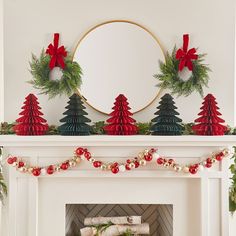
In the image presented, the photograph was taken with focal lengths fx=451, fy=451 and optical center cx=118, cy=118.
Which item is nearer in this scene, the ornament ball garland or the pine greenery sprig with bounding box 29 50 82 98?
the ornament ball garland

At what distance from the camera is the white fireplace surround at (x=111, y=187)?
2.65m

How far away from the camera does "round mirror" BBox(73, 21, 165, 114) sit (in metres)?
2.88

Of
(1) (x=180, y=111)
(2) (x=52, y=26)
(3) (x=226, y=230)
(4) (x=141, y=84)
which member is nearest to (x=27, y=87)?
(2) (x=52, y=26)

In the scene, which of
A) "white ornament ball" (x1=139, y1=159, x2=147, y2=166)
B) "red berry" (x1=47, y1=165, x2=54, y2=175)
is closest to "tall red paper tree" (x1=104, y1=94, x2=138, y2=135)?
"white ornament ball" (x1=139, y1=159, x2=147, y2=166)

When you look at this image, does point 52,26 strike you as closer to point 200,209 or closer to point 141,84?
point 141,84

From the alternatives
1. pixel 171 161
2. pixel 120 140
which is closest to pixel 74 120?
pixel 120 140

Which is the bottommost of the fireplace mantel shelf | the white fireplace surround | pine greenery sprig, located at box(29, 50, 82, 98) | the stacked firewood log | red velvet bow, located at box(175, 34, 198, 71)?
the stacked firewood log

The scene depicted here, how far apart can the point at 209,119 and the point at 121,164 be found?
0.59 m

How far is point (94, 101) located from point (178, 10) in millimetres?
792

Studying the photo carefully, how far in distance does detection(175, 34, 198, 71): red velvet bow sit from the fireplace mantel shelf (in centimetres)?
48

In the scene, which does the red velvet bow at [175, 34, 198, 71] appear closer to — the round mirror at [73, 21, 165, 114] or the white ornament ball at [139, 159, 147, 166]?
the round mirror at [73, 21, 165, 114]

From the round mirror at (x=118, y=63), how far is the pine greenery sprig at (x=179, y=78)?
5 cm

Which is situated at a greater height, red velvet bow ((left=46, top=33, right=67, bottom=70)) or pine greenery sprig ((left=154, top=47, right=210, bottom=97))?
red velvet bow ((left=46, top=33, right=67, bottom=70))

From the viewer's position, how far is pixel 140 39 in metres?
2.88
